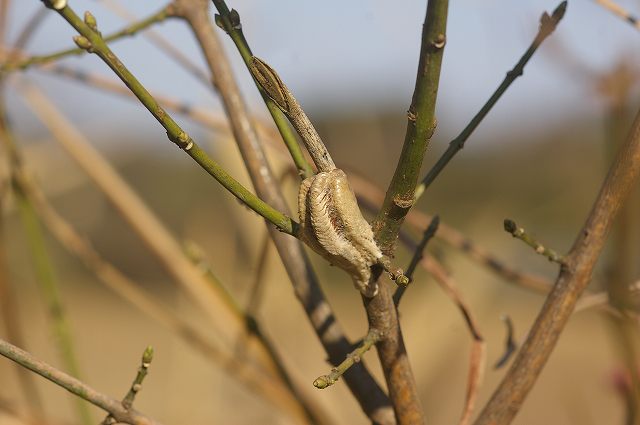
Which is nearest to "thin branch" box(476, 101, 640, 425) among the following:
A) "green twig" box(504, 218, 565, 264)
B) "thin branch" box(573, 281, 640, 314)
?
"green twig" box(504, 218, 565, 264)

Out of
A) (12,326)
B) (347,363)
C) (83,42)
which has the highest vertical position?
(12,326)

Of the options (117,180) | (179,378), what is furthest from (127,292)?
(179,378)

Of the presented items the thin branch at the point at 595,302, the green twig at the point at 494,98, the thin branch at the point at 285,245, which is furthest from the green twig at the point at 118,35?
the thin branch at the point at 595,302

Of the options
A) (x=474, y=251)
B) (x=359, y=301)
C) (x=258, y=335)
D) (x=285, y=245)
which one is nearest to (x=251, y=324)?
(x=258, y=335)

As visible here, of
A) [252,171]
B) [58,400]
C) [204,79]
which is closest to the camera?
[252,171]

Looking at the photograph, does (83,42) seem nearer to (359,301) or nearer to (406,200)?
(406,200)

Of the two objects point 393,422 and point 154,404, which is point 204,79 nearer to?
point 393,422

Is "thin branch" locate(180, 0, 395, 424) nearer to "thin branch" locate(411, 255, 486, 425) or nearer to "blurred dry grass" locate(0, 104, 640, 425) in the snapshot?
"thin branch" locate(411, 255, 486, 425)
